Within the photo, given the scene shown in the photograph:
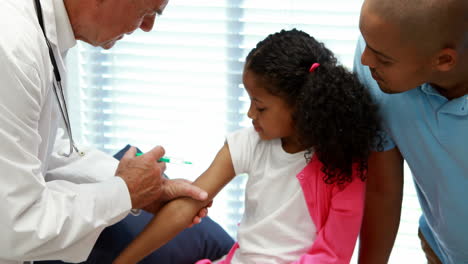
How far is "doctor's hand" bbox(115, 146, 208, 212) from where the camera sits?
149 centimetres

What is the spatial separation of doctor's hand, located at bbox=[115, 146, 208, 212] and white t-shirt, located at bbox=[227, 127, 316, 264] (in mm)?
188

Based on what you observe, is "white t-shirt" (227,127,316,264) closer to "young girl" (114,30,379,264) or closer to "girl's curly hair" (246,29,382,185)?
"young girl" (114,30,379,264)

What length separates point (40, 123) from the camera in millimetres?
1446

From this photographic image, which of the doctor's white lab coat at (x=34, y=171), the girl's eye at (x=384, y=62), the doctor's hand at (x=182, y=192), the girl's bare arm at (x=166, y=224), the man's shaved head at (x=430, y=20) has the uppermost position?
the man's shaved head at (x=430, y=20)

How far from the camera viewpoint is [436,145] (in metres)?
1.46

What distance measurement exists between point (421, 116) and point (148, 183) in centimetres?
87

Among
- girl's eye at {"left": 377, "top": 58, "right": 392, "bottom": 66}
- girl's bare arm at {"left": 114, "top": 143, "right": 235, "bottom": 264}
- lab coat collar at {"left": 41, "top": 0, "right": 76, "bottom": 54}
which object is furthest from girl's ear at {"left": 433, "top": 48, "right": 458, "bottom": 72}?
Result: lab coat collar at {"left": 41, "top": 0, "right": 76, "bottom": 54}

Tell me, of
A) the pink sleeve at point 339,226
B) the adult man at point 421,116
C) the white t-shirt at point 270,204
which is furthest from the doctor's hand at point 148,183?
the adult man at point 421,116

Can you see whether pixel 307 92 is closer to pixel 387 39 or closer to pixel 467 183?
pixel 387 39

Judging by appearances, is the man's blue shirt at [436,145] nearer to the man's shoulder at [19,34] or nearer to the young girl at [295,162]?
the young girl at [295,162]

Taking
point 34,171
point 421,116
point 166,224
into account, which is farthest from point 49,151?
point 421,116

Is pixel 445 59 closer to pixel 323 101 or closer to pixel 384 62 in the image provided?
pixel 384 62

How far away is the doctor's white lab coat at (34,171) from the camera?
1.18 meters

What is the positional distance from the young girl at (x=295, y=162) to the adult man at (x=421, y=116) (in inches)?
4.3
